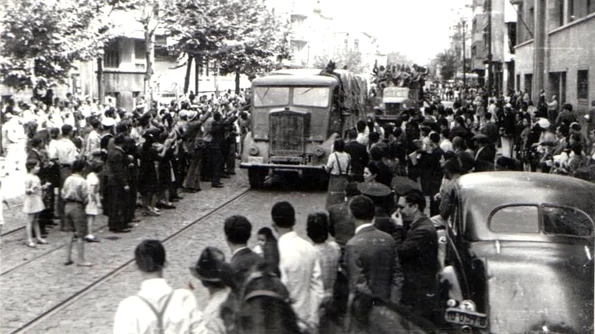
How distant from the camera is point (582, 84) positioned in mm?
24891

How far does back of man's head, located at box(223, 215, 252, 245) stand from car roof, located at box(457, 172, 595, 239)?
110 inches

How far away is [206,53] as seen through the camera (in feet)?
131

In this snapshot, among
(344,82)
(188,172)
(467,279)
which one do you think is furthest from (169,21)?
(467,279)

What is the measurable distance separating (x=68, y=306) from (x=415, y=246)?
4237 millimetres

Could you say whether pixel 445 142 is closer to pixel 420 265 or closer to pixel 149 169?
pixel 149 169

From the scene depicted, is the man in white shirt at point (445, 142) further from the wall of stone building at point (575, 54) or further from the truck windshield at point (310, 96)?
the wall of stone building at point (575, 54)

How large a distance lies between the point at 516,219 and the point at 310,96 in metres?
12.9

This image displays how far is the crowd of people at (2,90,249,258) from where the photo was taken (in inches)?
478

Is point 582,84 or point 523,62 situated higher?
point 523,62

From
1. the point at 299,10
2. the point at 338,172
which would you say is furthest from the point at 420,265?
the point at 299,10

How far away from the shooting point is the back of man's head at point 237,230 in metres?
5.80

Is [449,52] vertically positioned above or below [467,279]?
above

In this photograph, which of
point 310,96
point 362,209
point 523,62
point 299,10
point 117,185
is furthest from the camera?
point 299,10

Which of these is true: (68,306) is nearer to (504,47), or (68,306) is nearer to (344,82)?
(344,82)
